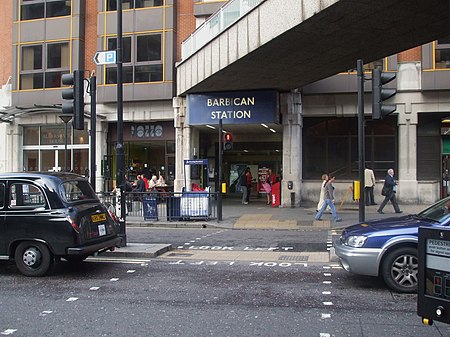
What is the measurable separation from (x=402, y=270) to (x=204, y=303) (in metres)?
2.81

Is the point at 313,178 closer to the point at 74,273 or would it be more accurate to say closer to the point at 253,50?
the point at 253,50

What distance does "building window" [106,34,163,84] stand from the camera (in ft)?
75.6

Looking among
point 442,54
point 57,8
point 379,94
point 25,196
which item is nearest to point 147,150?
point 57,8

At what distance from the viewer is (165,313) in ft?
18.6

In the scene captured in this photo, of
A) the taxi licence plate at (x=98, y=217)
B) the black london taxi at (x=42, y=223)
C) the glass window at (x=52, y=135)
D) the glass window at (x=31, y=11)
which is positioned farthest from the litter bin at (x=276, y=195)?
the glass window at (x=31, y=11)

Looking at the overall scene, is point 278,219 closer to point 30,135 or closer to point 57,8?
point 30,135

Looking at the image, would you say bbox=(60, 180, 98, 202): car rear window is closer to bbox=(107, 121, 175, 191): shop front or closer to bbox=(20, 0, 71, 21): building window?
bbox=(107, 121, 175, 191): shop front

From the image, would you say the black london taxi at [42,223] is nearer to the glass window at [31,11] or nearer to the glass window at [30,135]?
the glass window at [30,135]

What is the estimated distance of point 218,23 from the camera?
1767 cm

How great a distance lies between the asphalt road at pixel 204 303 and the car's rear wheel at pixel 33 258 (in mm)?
225

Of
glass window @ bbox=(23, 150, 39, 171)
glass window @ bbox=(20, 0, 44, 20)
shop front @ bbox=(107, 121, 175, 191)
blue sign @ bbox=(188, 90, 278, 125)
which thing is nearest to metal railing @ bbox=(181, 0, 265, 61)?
blue sign @ bbox=(188, 90, 278, 125)

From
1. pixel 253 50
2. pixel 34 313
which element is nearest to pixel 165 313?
pixel 34 313

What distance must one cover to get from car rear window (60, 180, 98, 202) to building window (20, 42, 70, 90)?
17.7 m

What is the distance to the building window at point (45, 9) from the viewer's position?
2480cm
